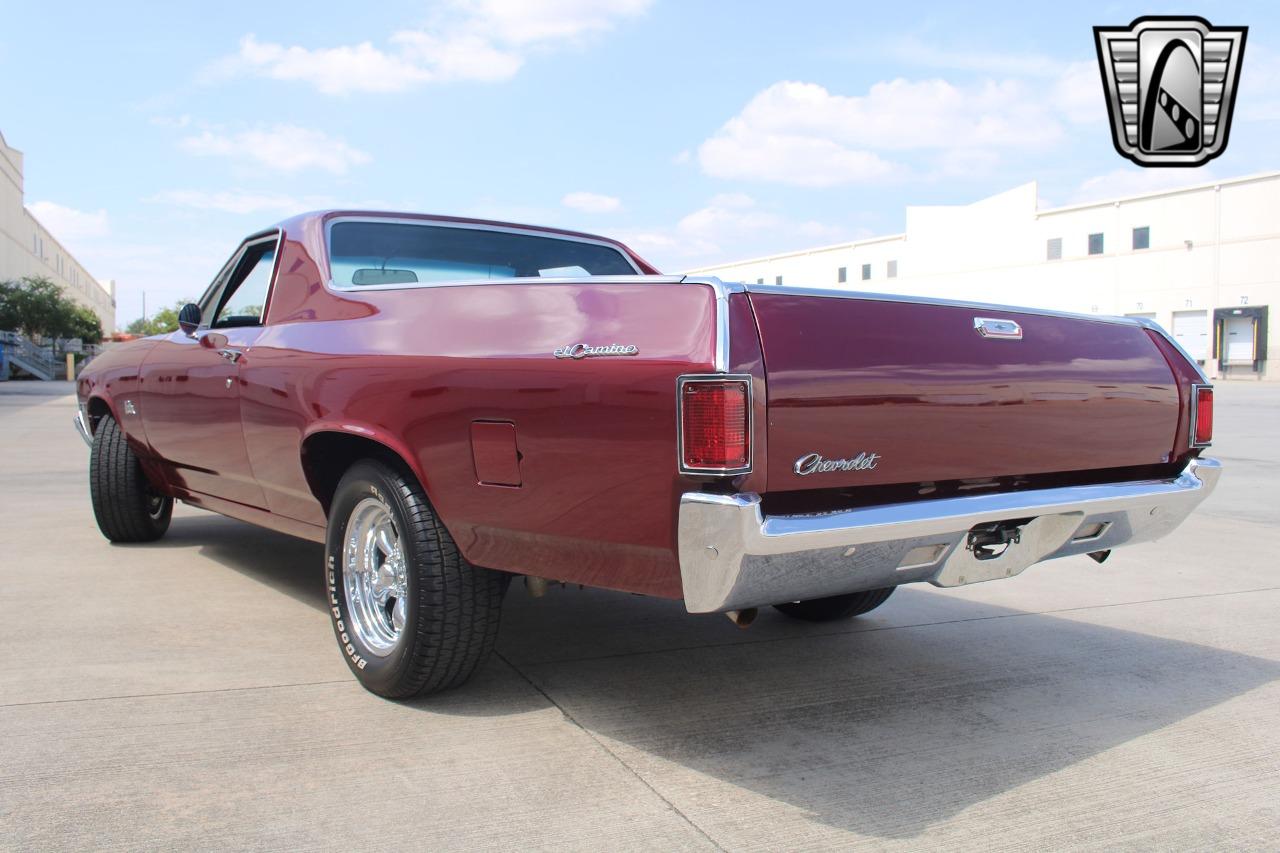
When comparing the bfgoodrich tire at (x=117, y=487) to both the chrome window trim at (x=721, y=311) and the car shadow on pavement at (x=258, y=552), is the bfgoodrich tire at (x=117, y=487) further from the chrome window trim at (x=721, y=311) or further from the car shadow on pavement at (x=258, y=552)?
the chrome window trim at (x=721, y=311)

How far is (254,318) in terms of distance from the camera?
426 cm

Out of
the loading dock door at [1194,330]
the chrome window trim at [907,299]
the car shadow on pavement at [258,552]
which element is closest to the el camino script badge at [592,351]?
the chrome window trim at [907,299]

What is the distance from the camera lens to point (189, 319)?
16.0ft

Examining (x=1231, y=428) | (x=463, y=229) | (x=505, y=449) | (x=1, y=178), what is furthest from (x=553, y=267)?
(x=1, y=178)

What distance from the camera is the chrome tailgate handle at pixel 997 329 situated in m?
3.03

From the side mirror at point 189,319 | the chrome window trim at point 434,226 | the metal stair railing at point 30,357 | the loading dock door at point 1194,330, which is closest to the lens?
the chrome window trim at point 434,226

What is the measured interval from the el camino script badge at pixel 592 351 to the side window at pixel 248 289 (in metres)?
2.01

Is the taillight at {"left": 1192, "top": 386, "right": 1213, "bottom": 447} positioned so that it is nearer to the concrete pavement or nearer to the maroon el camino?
the maroon el camino

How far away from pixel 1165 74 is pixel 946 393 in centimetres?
1180

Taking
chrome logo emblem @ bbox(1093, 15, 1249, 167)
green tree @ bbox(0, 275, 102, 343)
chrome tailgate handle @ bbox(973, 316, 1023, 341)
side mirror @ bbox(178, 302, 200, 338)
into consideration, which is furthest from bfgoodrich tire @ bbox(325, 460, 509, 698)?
green tree @ bbox(0, 275, 102, 343)

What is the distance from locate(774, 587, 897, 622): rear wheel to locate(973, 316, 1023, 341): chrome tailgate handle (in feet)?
5.02

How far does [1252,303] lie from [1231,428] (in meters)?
32.5

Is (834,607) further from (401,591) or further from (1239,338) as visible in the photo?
(1239,338)

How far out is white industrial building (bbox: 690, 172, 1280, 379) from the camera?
43.6 meters
